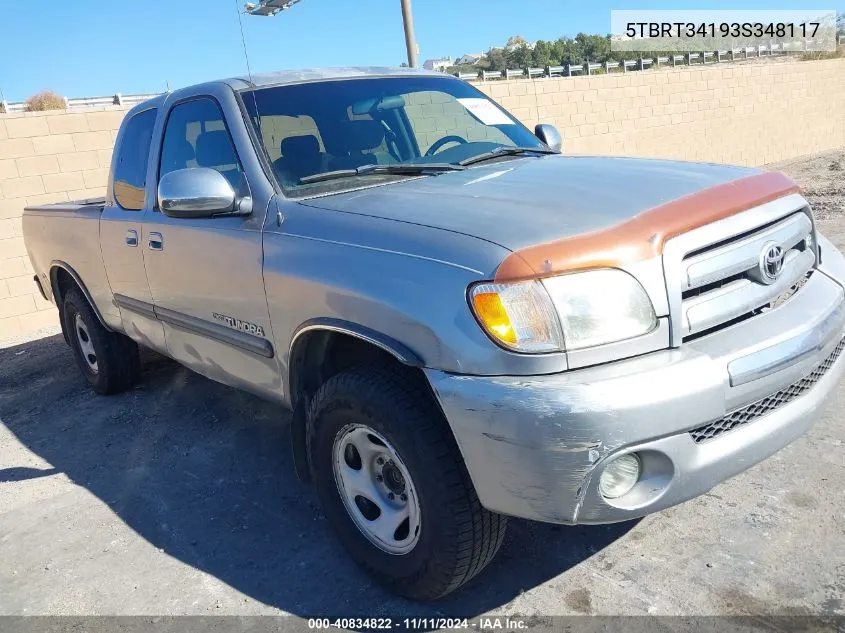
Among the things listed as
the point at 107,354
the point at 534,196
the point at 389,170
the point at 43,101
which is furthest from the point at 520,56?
the point at 534,196

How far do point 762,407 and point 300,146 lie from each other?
2.16m

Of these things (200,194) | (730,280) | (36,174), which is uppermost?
(200,194)

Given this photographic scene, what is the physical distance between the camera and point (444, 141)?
3598mm

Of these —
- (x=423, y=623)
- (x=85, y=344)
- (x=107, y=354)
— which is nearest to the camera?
(x=423, y=623)

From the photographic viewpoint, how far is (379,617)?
256 cm

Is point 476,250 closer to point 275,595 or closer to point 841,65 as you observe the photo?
point 275,595

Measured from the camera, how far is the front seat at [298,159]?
3.09m

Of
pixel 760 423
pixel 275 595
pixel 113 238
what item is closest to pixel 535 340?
pixel 760 423

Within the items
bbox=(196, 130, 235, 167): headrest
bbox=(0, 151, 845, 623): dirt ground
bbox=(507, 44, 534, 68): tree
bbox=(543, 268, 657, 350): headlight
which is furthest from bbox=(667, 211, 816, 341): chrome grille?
bbox=(507, 44, 534, 68): tree

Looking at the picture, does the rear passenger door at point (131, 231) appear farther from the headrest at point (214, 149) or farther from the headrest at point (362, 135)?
the headrest at point (362, 135)

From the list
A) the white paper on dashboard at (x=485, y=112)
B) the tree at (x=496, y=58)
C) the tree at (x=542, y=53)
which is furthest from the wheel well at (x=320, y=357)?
the tree at (x=542, y=53)

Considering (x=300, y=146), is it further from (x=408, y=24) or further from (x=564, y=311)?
(x=408, y=24)

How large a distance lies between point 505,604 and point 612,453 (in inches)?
35.2

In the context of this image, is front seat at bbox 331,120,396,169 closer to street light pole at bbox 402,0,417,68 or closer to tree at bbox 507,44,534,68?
street light pole at bbox 402,0,417,68
